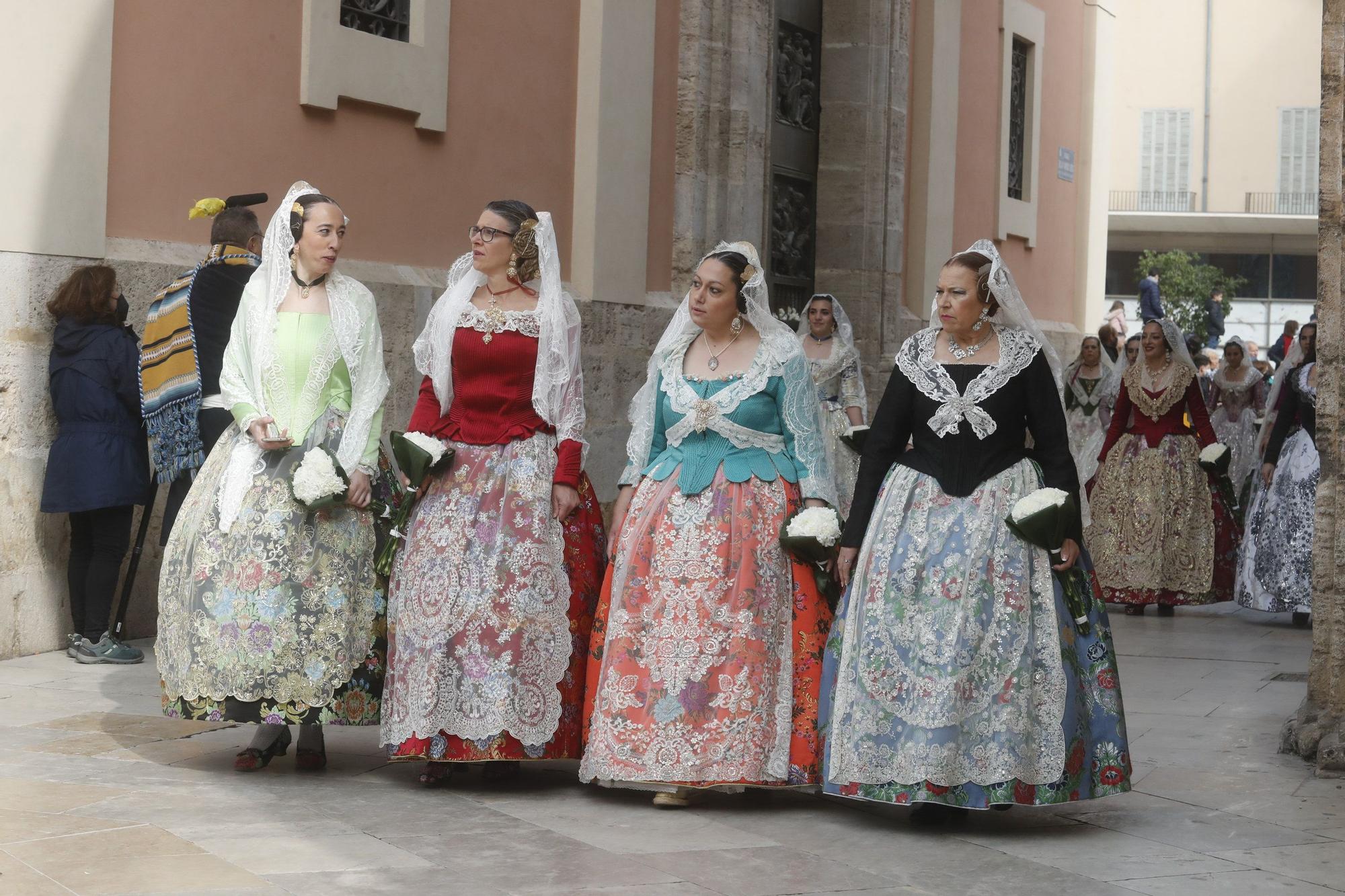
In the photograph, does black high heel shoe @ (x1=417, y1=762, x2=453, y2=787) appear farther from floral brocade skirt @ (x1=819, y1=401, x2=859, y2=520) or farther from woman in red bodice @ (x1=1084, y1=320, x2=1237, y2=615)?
woman in red bodice @ (x1=1084, y1=320, x2=1237, y2=615)

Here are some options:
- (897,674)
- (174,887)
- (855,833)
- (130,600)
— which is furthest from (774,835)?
(130,600)

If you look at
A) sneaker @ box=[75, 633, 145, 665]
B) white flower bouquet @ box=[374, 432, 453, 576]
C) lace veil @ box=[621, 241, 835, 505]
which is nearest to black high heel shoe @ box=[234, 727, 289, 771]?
white flower bouquet @ box=[374, 432, 453, 576]

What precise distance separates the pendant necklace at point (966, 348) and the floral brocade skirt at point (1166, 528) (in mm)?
5997

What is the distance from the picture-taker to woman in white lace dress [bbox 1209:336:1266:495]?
1490cm

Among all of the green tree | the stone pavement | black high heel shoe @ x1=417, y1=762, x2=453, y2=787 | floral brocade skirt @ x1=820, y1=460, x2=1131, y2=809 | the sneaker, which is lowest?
the stone pavement

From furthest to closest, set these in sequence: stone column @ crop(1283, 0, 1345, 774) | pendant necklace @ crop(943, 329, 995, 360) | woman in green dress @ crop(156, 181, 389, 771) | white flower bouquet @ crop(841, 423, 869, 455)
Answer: white flower bouquet @ crop(841, 423, 869, 455) → stone column @ crop(1283, 0, 1345, 774) → woman in green dress @ crop(156, 181, 389, 771) → pendant necklace @ crop(943, 329, 995, 360)

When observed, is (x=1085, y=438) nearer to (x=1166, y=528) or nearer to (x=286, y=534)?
(x=1166, y=528)

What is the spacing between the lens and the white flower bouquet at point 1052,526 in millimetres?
5379

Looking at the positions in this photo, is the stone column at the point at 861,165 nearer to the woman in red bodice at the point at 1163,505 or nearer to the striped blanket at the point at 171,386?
the woman in red bodice at the point at 1163,505

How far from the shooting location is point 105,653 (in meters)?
8.05

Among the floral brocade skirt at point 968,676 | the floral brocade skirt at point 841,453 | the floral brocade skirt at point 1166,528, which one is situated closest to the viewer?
the floral brocade skirt at point 968,676

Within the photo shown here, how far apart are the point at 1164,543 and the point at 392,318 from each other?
16.6 feet

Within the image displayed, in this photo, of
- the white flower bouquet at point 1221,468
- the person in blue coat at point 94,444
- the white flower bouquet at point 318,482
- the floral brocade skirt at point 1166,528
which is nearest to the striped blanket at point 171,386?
the person in blue coat at point 94,444

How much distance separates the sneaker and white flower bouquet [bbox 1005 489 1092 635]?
4.37 metres
